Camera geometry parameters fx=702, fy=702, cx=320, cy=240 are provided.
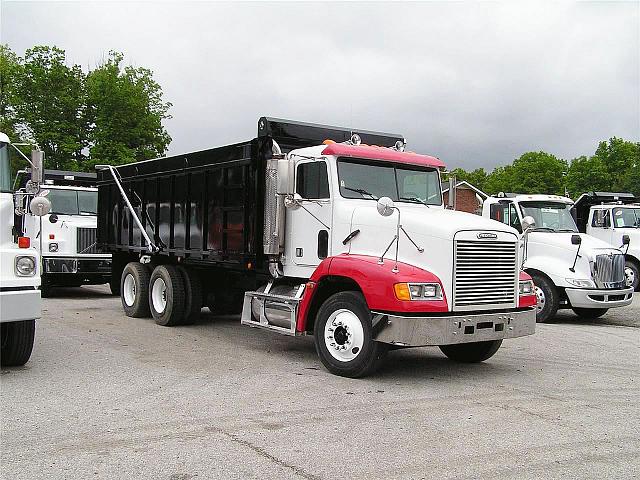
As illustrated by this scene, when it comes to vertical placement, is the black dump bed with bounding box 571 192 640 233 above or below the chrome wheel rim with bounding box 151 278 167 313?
above

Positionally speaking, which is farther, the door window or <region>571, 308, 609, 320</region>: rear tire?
<region>571, 308, 609, 320</region>: rear tire

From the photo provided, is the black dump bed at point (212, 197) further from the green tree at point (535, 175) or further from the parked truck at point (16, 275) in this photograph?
the green tree at point (535, 175)

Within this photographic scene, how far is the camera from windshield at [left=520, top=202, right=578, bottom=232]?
14.6 meters

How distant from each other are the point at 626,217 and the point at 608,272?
6701 mm

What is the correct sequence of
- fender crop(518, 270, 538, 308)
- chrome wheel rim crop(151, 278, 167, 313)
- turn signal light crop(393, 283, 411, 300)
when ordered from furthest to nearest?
chrome wheel rim crop(151, 278, 167, 313) → fender crop(518, 270, 538, 308) → turn signal light crop(393, 283, 411, 300)

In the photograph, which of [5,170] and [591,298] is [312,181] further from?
[591,298]

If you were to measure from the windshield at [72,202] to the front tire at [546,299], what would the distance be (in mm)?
10599

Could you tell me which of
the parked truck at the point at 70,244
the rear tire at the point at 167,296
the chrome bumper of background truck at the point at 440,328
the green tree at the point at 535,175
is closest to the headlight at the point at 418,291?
the chrome bumper of background truck at the point at 440,328

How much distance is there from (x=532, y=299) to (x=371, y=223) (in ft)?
7.30

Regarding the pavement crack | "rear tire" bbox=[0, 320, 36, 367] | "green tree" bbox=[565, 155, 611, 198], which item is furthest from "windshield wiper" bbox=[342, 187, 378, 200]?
"green tree" bbox=[565, 155, 611, 198]

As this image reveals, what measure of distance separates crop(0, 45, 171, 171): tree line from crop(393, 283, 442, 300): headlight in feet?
107

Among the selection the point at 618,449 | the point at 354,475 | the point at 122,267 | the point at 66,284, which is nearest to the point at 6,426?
the point at 354,475

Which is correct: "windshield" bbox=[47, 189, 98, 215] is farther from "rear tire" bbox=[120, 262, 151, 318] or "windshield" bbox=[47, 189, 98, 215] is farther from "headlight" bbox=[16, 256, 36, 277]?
"headlight" bbox=[16, 256, 36, 277]

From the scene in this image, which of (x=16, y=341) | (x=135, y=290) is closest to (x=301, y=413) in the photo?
(x=16, y=341)
